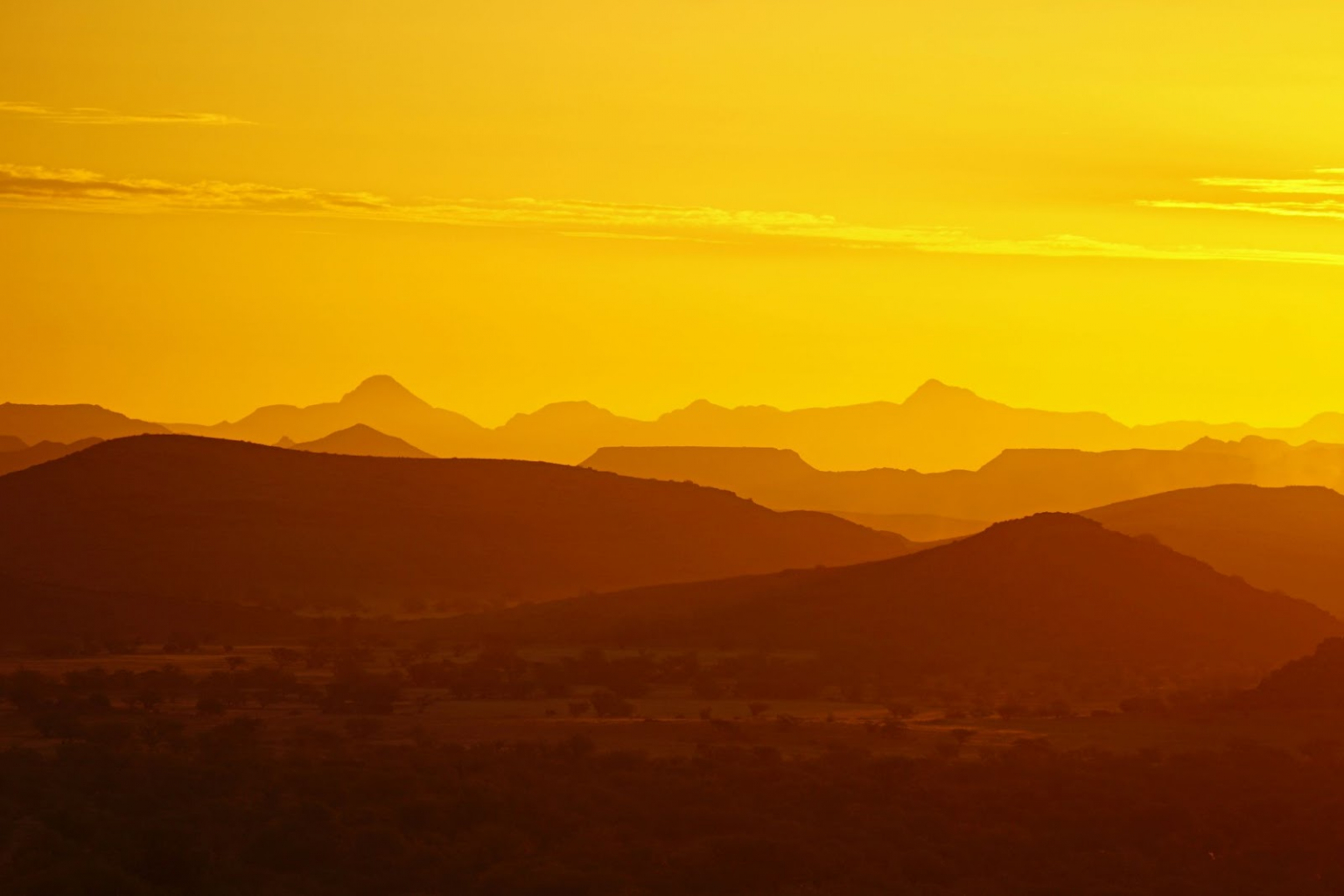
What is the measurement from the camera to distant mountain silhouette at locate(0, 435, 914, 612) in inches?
5266

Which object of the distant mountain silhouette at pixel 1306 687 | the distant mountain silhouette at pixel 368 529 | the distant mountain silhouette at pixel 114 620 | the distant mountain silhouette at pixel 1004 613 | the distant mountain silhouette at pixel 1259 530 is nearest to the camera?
the distant mountain silhouette at pixel 1306 687

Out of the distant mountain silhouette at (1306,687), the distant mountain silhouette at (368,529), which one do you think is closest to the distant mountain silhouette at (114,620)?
the distant mountain silhouette at (368,529)

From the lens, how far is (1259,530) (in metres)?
162

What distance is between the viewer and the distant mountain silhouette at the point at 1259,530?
470 feet

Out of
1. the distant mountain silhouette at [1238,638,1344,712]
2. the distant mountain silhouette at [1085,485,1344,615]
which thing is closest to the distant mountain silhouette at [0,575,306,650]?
the distant mountain silhouette at [1238,638,1344,712]

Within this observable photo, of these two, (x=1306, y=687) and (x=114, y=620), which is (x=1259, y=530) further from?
(x=1306, y=687)

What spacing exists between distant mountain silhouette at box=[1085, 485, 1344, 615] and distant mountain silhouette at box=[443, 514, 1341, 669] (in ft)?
93.6

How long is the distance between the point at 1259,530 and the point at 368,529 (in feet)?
223

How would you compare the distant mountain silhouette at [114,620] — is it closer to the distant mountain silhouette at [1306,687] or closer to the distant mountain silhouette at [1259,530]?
the distant mountain silhouette at [1306,687]

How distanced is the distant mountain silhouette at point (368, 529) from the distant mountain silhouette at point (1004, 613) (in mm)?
28246

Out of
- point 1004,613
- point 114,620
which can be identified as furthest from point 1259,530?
point 114,620

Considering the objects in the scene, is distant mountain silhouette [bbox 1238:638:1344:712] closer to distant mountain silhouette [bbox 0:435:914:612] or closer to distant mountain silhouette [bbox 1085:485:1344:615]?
distant mountain silhouette [bbox 1085:485:1344:615]

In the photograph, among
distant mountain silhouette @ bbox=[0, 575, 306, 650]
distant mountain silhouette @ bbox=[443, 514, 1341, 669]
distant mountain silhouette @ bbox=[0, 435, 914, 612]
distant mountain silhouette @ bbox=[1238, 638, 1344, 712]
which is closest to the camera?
distant mountain silhouette @ bbox=[1238, 638, 1344, 712]

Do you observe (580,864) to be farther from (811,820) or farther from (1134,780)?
(1134,780)
